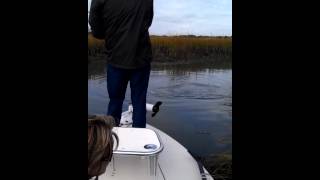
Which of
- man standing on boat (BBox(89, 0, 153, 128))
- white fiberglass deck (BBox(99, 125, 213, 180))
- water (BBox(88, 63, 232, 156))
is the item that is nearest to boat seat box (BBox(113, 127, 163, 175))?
white fiberglass deck (BBox(99, 125, 213, 180))

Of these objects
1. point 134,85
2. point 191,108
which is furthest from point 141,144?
point 191,108

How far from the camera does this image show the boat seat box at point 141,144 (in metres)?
1.99

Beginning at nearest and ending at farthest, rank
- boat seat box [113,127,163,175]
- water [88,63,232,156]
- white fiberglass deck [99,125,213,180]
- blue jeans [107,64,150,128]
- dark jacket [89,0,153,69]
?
boat seat box [113,127,163,175] → white fiberglass deck [99,125,213,180] → dark jacket [89,0,153,69] → blue jeans [107,64,150,128] → water [88,63,232,156]

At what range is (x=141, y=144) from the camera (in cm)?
209

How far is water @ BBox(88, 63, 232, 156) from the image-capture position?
17.2ft

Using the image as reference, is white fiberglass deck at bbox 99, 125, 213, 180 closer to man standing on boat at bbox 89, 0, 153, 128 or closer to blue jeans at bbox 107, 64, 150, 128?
blue jeans at bbox 107, 64, 150, 128

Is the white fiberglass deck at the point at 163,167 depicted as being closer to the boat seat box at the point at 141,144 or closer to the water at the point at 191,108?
the boat seat box at the point at 141,144

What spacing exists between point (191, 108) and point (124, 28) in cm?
425

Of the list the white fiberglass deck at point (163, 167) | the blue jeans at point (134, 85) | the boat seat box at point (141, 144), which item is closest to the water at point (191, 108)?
the blue jeans at point (134, 85)

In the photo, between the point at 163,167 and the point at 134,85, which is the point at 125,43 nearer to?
the point at 134,85
